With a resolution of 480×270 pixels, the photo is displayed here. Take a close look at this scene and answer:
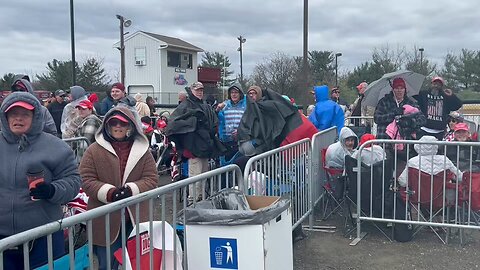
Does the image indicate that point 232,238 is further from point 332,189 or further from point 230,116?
point 230,116

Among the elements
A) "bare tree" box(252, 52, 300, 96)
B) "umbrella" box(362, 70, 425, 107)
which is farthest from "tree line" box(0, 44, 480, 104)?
"umbrella" box(362, 70, 425, 107)

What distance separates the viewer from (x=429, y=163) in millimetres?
5887

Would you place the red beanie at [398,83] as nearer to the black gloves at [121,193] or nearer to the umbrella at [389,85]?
the umbrella at [389,85]

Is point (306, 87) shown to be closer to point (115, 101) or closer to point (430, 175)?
point (115, 101)

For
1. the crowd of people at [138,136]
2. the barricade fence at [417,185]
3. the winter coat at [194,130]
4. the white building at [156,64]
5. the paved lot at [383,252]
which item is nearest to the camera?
the crowd of people at [138,136]

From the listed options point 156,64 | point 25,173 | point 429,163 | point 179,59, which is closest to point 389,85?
point 429,163

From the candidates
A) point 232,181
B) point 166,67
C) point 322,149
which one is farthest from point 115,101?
point 166,67

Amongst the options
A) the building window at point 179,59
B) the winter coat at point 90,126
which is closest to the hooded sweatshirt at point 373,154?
the winter coat at point 90,126

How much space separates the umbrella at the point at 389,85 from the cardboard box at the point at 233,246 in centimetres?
557

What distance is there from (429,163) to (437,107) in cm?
244

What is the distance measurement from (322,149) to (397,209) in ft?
4.44

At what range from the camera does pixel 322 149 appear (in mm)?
6980

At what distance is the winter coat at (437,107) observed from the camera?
315 inches

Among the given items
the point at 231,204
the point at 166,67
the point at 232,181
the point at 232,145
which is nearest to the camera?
the point at 231,204
